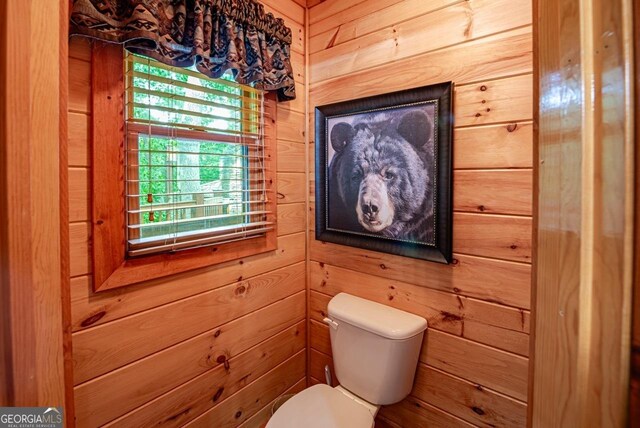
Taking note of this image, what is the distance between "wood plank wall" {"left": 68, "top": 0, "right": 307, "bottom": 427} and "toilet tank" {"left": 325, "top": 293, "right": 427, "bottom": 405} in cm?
39

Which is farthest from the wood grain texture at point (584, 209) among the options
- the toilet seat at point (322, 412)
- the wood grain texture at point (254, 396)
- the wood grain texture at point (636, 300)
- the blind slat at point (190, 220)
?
the wood grain texture at point (254, 396)

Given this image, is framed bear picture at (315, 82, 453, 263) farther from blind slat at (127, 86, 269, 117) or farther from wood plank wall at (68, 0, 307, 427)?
blind slat at (127, 86, 269, 117)

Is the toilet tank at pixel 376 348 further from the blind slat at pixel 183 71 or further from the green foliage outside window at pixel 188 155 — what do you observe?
the blind slat at pixel 183 71

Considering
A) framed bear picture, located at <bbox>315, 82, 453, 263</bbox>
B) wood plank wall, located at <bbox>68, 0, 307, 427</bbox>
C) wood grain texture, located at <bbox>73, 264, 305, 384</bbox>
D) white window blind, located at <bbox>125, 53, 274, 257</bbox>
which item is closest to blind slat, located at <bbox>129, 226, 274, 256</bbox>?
white window blind, located at <bbox>125, 53, 274, 257</bbox>

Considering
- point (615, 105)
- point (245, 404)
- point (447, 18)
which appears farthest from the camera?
point (245, 404)

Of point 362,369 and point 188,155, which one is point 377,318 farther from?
point 188,155

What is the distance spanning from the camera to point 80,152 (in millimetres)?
914

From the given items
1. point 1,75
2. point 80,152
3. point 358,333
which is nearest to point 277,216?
point 358,333

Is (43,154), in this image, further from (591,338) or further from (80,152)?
(591,338)

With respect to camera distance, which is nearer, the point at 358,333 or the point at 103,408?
the point at 103,408

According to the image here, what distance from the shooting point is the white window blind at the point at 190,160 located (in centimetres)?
105

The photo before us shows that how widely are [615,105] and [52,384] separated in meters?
Result: 0.87

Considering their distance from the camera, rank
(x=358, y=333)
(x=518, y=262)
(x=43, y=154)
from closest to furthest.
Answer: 1. (x=43, y=154)
2. (x=518, y=262)
3. (x=358, y=333)

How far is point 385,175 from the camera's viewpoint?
133cm
